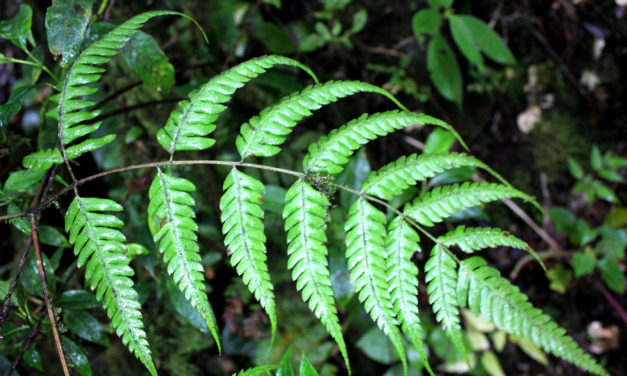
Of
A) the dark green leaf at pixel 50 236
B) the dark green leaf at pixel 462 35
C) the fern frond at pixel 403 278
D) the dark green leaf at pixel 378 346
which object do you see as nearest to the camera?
the fern frond at pixel 403 278

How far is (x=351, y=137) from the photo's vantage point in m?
1.26

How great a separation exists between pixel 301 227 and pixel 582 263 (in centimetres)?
227

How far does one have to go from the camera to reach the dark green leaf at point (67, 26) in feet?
4.46

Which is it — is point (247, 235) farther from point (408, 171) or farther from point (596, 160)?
point (596, 160)

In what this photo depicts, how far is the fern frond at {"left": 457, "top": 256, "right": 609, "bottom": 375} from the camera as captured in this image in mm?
1219

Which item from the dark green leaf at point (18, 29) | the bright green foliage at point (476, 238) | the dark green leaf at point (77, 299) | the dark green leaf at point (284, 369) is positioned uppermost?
the dark green leaf at point (18, 29)

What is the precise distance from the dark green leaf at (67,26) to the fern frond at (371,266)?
1.12 metres

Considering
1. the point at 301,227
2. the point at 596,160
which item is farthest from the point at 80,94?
the point at 596,160

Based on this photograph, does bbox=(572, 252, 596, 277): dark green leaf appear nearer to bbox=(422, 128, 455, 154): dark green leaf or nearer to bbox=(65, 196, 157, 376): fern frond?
bbox=(422, 128, 455, 154): dark green leaf

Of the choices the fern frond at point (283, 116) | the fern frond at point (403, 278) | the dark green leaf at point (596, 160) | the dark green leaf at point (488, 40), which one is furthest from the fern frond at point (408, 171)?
the dark green leaf at point (596, 160)

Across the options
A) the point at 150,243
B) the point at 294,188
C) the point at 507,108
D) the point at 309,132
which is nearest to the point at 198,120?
the point at 294,188

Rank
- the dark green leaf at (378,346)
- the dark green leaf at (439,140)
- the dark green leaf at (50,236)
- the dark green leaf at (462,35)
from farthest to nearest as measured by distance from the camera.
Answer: the dark green leaf at (462,35)
the dark green leaf at (378,346)
the dark green leaf at (439,140)
the dark green leaf at (50,236)

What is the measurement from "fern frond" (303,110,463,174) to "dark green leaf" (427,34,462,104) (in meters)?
1.33

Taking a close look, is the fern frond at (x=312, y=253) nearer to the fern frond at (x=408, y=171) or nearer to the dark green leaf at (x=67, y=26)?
the fern frond at (x=408, y=171)
